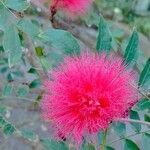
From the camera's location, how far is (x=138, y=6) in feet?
23.9

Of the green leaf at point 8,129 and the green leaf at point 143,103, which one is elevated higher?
the green leaf at point 143,103

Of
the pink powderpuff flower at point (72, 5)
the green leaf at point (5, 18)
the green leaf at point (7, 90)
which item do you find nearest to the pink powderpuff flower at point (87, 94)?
the green leaf at point (5, 18)

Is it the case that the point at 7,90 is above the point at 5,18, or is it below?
below

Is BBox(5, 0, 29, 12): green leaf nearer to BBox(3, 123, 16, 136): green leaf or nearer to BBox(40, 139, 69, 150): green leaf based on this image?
BBox(40, 139, 69, 150): green leaf

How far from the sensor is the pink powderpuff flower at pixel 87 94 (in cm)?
99

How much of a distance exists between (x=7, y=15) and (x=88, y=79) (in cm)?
26

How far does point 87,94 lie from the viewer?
100 cm

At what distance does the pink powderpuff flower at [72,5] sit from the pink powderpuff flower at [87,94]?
0.50 metres

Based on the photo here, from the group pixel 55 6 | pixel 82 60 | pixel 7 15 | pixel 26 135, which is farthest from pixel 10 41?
pixel 26 135

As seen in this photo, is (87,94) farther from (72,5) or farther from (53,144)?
(72,5)

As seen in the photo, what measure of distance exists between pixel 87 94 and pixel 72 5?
0.67 metres

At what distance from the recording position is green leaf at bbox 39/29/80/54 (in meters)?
1.09

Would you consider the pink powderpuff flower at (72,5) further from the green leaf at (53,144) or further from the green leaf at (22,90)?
the green leaf at (53,144)

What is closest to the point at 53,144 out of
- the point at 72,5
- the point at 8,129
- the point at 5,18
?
the point at 5,18
